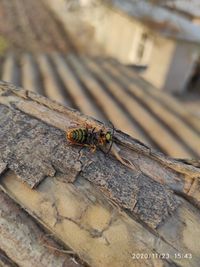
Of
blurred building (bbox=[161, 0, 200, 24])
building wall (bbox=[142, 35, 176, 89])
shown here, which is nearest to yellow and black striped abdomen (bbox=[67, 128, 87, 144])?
building wall (bbox=[142, 35, 176, 89])

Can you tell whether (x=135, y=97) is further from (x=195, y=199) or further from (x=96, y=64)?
(x=195, y=199)

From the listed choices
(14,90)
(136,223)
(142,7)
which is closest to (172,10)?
(142,7)

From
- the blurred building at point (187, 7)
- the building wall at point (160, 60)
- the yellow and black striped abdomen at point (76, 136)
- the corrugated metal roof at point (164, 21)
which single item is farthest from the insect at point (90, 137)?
the blurred building at point (187, 7)

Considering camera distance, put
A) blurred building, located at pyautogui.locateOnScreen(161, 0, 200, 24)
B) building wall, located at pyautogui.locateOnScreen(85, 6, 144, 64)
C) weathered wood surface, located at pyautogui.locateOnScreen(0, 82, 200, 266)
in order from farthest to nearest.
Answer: building wall, located at pyautogui.locateOnScreen(85, 6, 144, 64) < blurred building, located at pyautogui.locateOnScreen(161, 0, 200, 24) < weathered wood surface, located at pyautogui.locateOnScreen(0, 82, 200, 266)

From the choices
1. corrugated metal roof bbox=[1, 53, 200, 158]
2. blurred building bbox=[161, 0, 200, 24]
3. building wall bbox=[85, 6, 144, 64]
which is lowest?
building wall bbox=[85, 6, 144, 64]

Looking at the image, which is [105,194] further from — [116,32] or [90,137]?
[116,32]

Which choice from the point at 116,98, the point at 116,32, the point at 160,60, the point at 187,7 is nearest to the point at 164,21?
the point at 187,7

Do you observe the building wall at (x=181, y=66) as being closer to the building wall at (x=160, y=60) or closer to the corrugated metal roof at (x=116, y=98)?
the building wall at (x=160, y=60)

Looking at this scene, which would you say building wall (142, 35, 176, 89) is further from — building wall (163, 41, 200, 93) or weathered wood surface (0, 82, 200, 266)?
weathered wood surface (0, 82, 200, 266)
